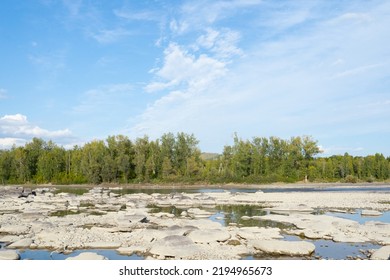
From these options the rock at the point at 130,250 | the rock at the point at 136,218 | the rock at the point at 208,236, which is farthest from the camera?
the rock at the point at 136,218

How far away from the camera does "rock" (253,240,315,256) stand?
45.4 ft

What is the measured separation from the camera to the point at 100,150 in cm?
9388

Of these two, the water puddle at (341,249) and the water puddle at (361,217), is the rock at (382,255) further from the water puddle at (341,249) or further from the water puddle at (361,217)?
the water puddle at (361,217)

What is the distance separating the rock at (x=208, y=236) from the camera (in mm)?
15891

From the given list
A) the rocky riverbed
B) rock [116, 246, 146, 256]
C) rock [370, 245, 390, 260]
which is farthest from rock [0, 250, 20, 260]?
rock [370, 245, 390, 260]

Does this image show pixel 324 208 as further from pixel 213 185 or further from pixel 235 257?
pixel 213 185

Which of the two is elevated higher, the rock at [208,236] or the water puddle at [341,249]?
the rock at [208,236]

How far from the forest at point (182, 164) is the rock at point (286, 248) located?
72.4 m

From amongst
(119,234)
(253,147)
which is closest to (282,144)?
(253,147)

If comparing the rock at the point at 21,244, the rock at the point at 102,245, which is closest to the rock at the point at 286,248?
the rock at the point at 102,245

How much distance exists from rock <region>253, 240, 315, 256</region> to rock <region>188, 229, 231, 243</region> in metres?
2.05

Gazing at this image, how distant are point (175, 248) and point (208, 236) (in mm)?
2677
